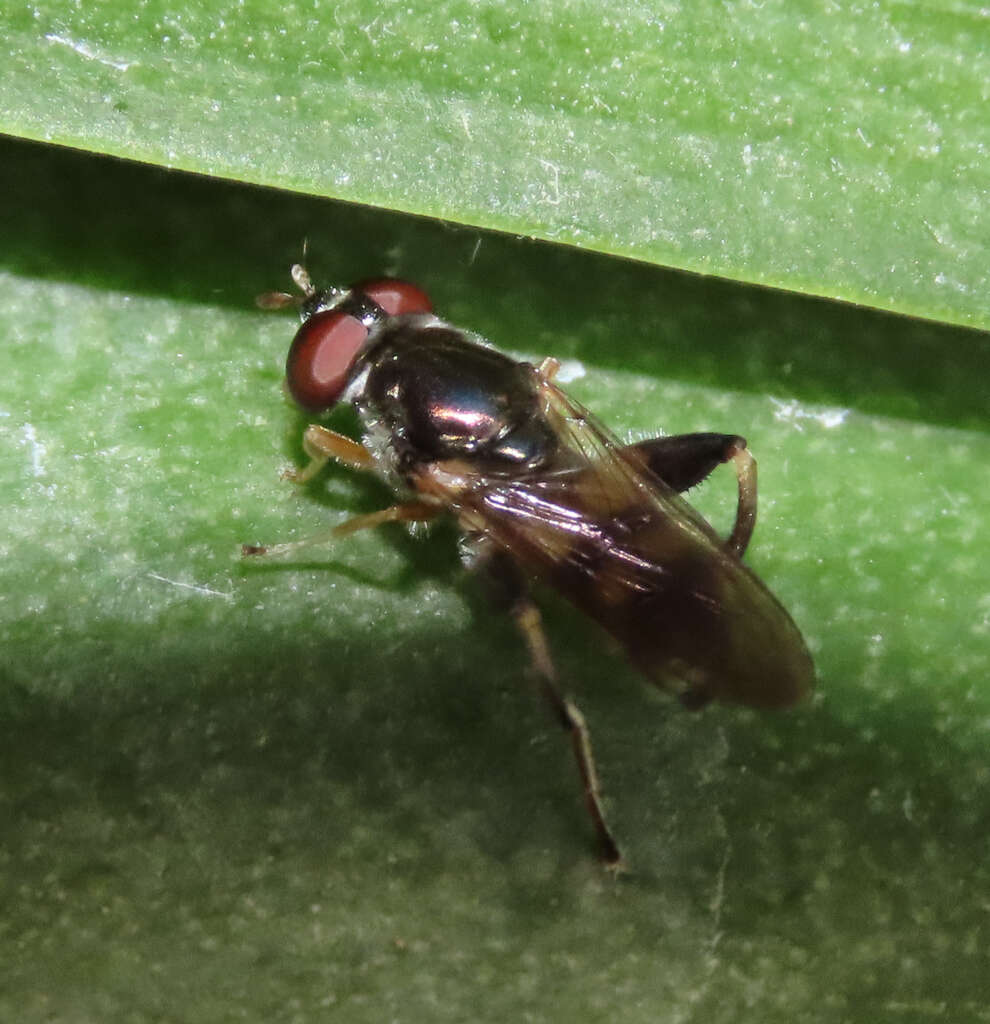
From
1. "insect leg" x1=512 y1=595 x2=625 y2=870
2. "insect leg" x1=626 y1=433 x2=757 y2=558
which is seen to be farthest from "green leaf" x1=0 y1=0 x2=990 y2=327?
"insect leg" x1=512 y1=595 x2=625 y2=870

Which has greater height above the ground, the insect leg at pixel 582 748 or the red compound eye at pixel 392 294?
the red compound eye at pixel 392 294

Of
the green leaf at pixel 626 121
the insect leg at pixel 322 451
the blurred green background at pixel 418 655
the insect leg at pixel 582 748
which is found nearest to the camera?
the green leaf at pixel 626 121

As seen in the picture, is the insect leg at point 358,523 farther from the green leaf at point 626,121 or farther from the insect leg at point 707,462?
the green leaf at point 626,121

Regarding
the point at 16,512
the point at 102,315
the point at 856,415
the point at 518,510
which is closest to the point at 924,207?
the point at 856,415

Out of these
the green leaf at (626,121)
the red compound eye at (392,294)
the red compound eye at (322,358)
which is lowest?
the red compound eye at (322,358)

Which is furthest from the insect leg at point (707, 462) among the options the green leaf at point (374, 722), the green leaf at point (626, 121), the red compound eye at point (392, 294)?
the red compound eye at point (392, 294)

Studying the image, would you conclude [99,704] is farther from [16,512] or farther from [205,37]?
[205,37]

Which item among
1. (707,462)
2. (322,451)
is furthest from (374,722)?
(707,462)

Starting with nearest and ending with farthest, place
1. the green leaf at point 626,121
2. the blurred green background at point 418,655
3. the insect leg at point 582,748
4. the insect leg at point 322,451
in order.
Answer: the green leaf at point 626,121 < the blurred green background at point 418,655 < the insect leg at point 582,748 < the insect leg at point 322,451
